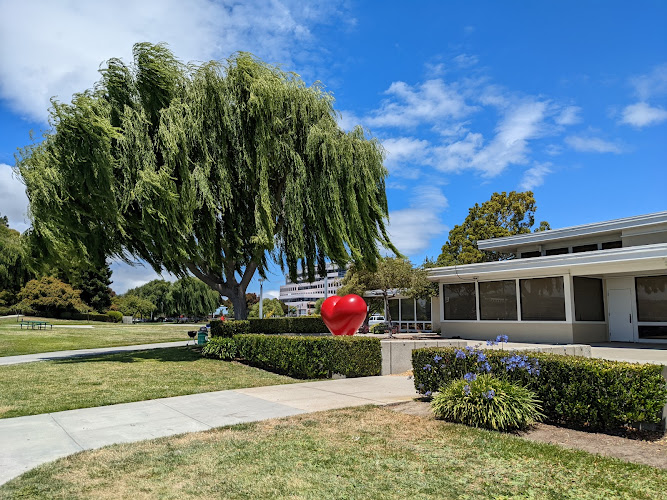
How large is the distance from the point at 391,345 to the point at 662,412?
688 cm

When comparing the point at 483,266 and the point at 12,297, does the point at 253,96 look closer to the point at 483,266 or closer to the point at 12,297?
the point at 483,266

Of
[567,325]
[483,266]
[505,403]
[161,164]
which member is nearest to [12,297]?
[161,164]

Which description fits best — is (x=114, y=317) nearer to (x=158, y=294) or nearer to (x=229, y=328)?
(x=158, y=294)

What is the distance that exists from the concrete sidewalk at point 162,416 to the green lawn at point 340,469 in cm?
56

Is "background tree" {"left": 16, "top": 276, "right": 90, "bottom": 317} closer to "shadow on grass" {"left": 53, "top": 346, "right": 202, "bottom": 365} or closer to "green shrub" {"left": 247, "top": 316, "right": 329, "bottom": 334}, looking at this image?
"green shrub" {"left": 247, "top": 316, "right": 329, "bottom": 334}

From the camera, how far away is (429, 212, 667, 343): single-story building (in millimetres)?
17188

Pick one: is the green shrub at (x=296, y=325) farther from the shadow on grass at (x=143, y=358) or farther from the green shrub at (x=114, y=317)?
the green shrub at (x=114, y=317)

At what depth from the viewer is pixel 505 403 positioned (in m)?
6.80

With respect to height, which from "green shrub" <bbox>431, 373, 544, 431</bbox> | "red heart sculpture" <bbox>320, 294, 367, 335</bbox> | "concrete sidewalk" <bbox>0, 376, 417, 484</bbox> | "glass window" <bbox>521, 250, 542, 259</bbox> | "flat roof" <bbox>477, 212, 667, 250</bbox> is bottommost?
"concrete sidewalk" <bbox>0, 376, 417, 484</bbox>

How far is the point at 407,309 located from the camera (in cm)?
3016

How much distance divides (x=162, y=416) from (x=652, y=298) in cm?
1737

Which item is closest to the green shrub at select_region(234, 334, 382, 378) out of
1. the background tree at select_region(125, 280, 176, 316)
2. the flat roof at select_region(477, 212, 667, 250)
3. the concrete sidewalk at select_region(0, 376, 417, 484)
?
the concrete sidewalk at select_region(0, 376, 417, 484)

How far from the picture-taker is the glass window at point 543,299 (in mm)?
18141

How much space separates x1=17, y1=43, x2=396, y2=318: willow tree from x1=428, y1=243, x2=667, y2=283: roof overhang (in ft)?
15.6
